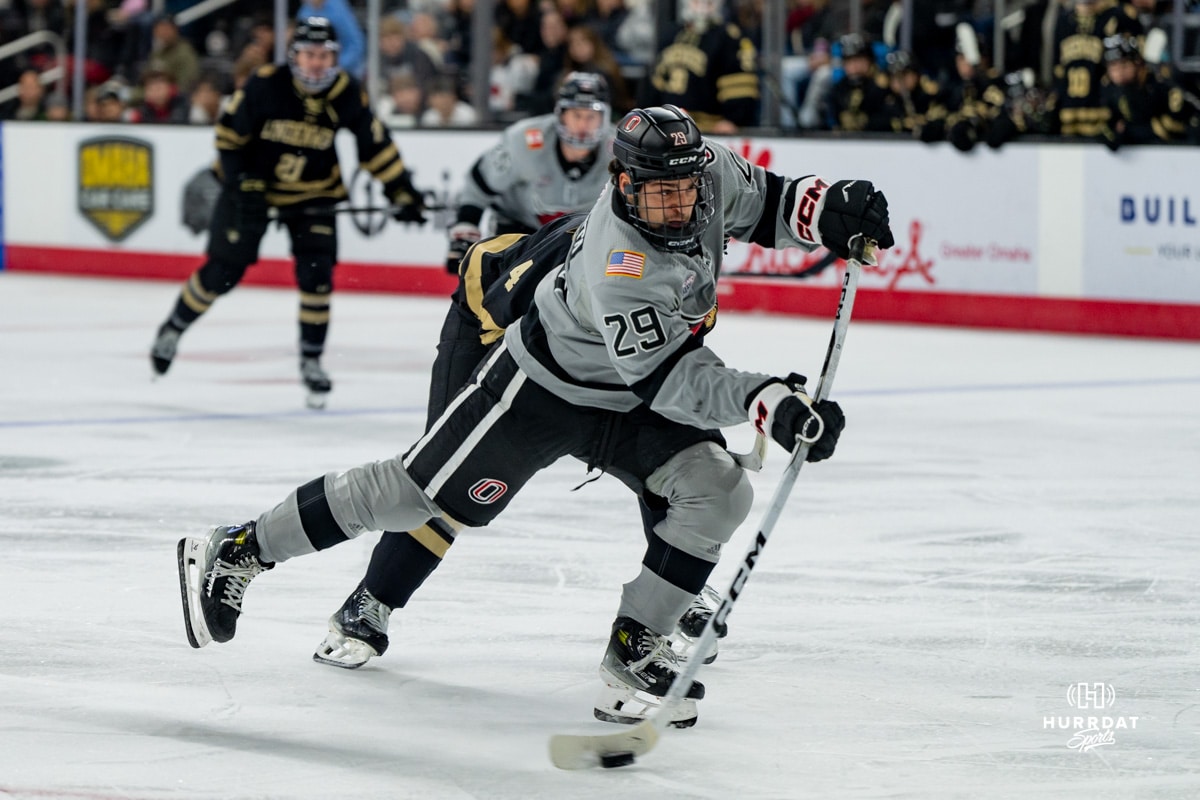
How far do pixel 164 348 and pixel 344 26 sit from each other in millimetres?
4365

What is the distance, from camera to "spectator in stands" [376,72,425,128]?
12.0 m

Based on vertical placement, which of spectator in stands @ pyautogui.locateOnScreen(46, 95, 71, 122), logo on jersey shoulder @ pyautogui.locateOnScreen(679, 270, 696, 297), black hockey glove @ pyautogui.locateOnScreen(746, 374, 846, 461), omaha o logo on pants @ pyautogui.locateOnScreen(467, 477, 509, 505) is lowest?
omaha o logo on pants @ pyautogui.locateOnScreen(467, 477, 509, 505)

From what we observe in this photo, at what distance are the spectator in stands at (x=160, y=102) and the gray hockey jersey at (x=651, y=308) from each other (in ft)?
32.6

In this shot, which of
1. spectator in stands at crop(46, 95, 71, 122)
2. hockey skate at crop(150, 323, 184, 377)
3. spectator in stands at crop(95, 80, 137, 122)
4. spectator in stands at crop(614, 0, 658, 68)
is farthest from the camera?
spectator in stands at crop(46, 95, 71, 122)

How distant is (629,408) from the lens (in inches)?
131

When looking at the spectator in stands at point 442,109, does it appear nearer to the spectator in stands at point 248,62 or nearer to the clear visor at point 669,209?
the spectator in stands at point 248,62

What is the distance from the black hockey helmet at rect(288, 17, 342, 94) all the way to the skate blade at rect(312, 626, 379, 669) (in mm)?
4068

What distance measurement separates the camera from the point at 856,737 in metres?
3.12

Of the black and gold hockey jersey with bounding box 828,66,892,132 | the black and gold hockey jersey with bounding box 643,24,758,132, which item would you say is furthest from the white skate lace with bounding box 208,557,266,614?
the black and gold hockey jersey with bounding box 828,66,892,132

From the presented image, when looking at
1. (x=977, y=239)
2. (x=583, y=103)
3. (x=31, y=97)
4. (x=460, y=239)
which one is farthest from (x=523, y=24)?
(x=460, y=239)

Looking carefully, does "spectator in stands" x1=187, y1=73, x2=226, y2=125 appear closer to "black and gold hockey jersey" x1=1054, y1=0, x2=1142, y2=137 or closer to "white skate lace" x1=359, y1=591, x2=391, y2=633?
"black and gold hockey jersey" x1=1054, y1=0, x2=1142, y2=137

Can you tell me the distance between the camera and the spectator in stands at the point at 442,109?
39.4 ft

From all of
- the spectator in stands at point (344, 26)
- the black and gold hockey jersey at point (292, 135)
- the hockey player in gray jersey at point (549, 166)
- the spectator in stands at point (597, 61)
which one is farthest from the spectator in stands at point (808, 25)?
the hockey player in gray jersey at point (549, 166)
